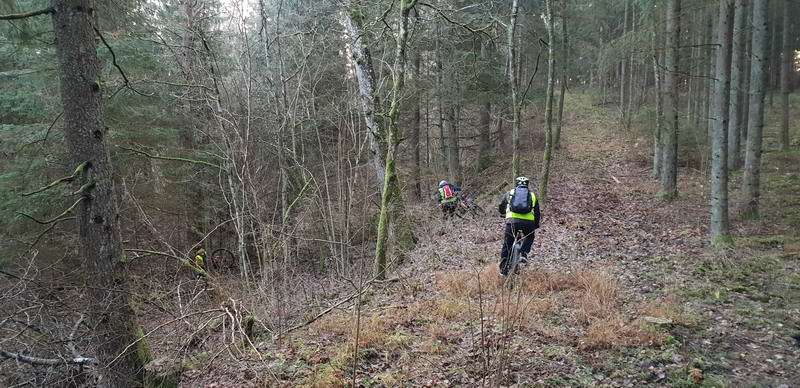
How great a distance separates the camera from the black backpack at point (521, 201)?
734cm

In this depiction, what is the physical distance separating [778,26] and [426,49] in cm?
2454

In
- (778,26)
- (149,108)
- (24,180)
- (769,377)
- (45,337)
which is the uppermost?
(778,26)

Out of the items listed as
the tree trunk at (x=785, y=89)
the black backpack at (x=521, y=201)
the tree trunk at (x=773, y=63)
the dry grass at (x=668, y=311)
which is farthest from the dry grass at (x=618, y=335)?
the tree trunk at (x=773, y=63)

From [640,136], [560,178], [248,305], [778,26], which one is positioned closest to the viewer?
[248,305]

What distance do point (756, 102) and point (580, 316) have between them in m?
8.49

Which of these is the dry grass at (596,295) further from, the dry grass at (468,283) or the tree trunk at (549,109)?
the tree trunk at (549,109)

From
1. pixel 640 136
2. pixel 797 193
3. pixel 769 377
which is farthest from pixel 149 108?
pixel 640 136

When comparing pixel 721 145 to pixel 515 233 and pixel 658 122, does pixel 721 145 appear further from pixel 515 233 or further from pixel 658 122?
pixel 658 122

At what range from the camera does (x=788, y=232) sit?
9.70 m

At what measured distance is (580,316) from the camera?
584 cm

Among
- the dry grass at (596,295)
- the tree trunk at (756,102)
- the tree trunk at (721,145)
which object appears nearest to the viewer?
the dry grass at (596,295)

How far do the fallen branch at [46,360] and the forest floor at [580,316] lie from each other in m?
1.15

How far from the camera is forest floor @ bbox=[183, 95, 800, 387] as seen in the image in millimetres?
4555

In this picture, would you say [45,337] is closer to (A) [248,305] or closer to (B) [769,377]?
(A) [248,305]
